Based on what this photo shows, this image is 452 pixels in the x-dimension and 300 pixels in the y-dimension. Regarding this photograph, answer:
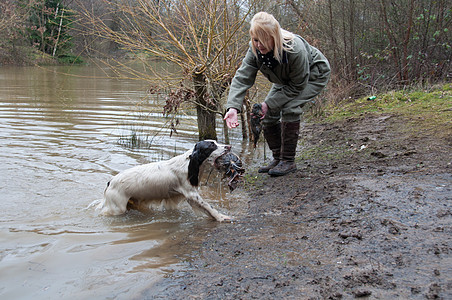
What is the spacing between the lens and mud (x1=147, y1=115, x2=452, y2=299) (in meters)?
2.54

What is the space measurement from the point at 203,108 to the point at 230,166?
11.9 feet

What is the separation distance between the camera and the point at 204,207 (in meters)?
4.55

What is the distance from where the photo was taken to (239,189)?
5.60 meters

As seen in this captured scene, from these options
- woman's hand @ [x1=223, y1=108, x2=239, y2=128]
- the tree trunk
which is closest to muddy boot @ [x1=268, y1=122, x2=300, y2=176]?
woman's hand @ [x1=223, y1=108, x2=239, y2=128]

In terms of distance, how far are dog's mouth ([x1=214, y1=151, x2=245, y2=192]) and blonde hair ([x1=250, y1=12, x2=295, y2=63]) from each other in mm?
1298

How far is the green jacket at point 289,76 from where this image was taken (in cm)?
492

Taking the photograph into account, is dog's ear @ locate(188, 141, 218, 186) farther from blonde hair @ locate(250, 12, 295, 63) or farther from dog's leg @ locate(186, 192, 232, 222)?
blonde hair @ locate(250, 12, 295, 63)

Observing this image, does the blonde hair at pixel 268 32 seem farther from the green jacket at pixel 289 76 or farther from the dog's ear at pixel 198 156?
the dog's ear at pixel 198 156

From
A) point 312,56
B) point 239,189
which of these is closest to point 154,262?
point 239,189

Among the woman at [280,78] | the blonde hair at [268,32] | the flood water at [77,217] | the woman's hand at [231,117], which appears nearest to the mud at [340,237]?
the flood water at [77,217]

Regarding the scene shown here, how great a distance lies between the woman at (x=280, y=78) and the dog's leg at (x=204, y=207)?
91cm

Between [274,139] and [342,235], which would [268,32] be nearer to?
[274,139]

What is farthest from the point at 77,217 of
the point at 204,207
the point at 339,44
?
the point at 339,44

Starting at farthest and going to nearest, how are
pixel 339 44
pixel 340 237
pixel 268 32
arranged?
1. pixel 339 44
2. pixel 268 32
3. pixel 340 237
